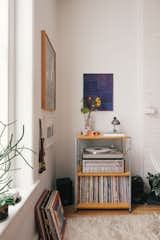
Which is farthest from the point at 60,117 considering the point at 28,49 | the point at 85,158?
the point at 28,49

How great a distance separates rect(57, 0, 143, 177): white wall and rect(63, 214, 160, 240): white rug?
744 mm

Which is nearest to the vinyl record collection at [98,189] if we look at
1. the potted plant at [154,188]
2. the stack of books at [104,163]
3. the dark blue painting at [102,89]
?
the stack of books at [104,163]

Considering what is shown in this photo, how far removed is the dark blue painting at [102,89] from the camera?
273cm

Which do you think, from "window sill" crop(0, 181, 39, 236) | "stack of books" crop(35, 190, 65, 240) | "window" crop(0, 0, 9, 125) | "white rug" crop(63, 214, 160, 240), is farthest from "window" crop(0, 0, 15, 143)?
"white rug" crop(63, 214, 160, 240)

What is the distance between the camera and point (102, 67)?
274cm

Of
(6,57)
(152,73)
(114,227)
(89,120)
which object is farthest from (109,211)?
(6,57)

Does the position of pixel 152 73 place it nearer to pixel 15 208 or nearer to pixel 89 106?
pixel 89 106

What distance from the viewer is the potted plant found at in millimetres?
2422

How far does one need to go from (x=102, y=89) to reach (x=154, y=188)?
1.31 m

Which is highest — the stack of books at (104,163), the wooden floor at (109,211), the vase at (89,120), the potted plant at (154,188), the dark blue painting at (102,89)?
the dark blue painting at (102,89)

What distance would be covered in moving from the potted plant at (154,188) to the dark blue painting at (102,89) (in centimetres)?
94

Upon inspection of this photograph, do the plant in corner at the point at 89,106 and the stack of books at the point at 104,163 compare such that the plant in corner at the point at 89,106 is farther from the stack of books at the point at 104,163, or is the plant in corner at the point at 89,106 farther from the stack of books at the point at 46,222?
the stack of books at the point at 46,222

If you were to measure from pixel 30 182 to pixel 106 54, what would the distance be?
75.0 inches

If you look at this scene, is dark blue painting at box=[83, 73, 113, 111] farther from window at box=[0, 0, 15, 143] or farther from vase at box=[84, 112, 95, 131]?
window at box=[0, 0, 15, 143]
